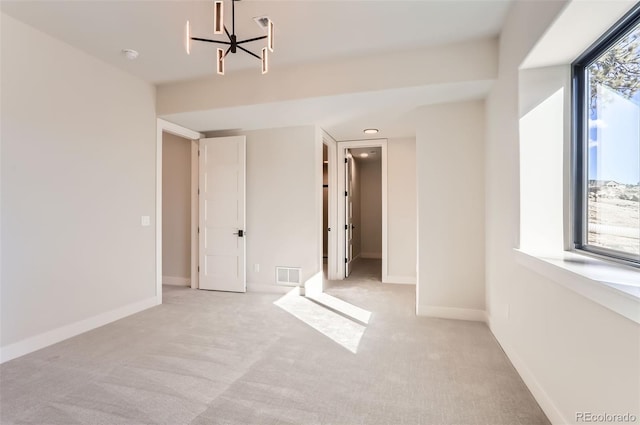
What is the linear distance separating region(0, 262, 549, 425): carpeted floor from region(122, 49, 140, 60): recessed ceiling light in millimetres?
2814

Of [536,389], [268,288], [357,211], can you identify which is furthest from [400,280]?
[536,389]

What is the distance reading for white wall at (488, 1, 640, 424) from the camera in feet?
4.10

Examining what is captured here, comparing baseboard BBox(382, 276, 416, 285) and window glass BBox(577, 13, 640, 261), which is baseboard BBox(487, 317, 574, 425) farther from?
baseboard BBox(382, 276, 416, 285)

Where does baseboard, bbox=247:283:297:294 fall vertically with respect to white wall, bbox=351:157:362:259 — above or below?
below

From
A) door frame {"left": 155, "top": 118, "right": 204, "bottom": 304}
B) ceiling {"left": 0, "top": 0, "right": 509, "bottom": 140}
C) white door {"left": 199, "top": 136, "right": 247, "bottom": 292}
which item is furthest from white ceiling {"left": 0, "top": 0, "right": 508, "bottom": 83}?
white door {"left": 199, "top": 136, "right": 247, "bottom": 292}

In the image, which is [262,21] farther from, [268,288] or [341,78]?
[268,288]

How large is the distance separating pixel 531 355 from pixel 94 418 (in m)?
2.74


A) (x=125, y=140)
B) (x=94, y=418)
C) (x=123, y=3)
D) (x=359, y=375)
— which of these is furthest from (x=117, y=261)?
(x=359, y=375)

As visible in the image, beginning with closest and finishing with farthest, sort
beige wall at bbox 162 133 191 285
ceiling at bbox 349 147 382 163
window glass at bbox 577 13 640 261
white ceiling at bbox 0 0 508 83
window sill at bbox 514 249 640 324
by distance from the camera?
Answer: window sill at bbox 514 249 640 324, window glass at bbox 577 13 640 261, white ceiling at bbox 0 0 508 83, beige wall at bbox 162 133 191 285, ceiling at bbox 349 147 382 163

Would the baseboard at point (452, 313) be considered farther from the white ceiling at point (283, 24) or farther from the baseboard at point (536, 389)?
the white ceiling at point (283, 24)

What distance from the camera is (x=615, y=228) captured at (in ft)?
5.47

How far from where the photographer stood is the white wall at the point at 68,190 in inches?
101

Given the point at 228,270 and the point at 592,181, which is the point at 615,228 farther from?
the point at 228,270

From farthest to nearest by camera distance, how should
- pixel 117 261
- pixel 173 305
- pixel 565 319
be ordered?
1. pixel 173 305
2. pixel 117 261
3. pixel 565 319
